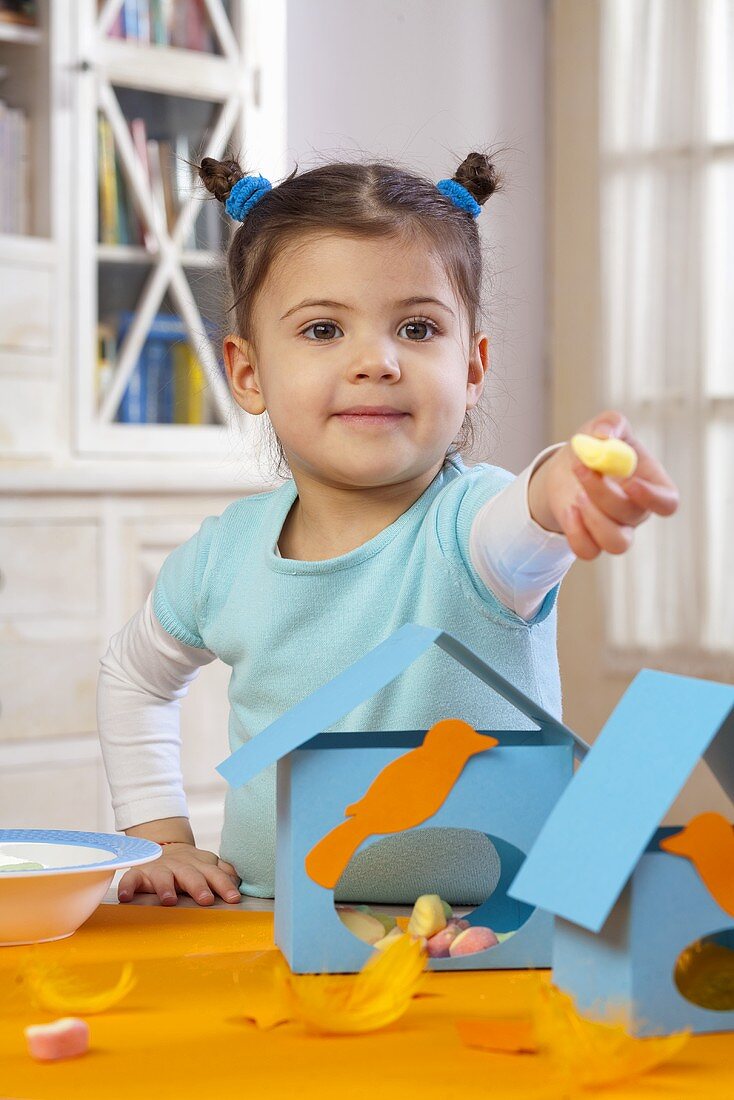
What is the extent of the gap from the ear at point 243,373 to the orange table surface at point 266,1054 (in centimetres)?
62

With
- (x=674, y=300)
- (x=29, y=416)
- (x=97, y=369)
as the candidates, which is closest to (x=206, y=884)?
(x=29, y=416)

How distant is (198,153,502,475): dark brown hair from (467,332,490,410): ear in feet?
0.05

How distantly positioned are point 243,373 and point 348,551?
→ 0.22 metres

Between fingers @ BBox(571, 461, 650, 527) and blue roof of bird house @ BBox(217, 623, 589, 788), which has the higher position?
fingers @ BBox(571, 461, 650, 527)

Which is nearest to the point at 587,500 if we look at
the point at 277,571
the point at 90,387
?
the point at 277,571

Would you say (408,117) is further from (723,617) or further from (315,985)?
(315,985)

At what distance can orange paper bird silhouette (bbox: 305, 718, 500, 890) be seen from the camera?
66 cm

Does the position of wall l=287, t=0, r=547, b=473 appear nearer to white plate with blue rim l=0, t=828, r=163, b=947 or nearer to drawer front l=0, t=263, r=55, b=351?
drawer front l=0, t=263, r=55, b=351

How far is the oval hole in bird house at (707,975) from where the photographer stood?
58cm

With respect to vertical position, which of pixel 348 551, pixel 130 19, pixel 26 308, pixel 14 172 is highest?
pixel 130 19

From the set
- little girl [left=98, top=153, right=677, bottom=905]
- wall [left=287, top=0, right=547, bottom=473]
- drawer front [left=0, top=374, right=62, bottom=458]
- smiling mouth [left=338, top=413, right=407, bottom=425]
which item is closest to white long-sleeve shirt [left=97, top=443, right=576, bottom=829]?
little girl [left=98, top=153, right=677, bottom=905]

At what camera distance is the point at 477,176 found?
3.76 ft

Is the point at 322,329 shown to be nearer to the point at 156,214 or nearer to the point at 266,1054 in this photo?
the point at 266,1054

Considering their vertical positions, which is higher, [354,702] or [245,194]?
[245,194]
